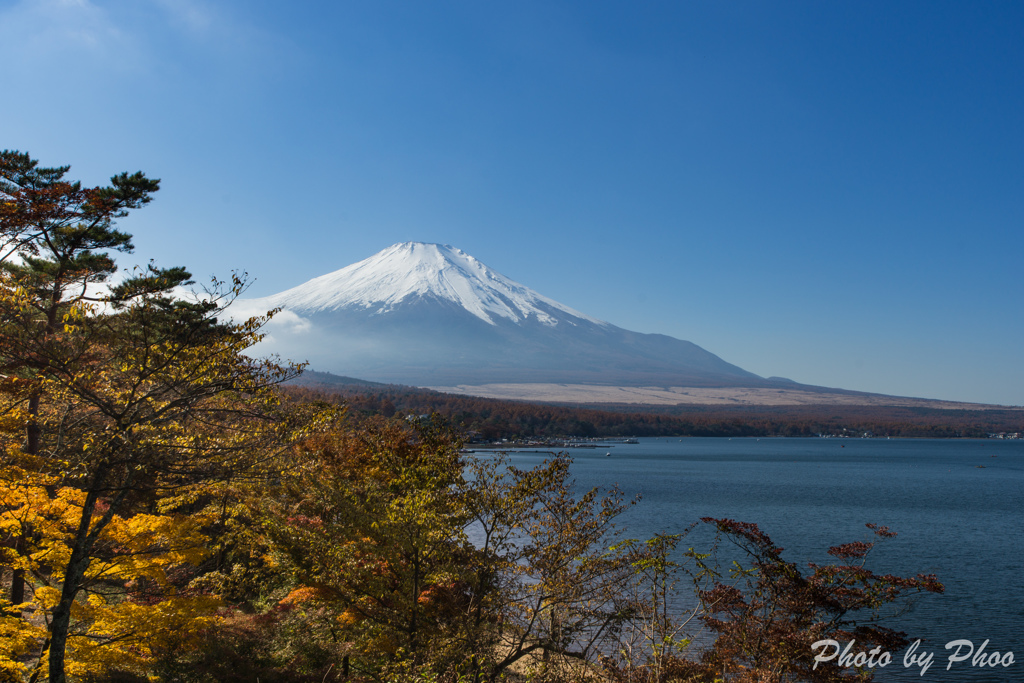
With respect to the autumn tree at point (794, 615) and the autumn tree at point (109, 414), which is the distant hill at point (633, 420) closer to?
the autumn tree at point (109, 414)

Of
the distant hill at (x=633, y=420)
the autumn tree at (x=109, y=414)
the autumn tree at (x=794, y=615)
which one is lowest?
the distant hill at (x=633, y=420)

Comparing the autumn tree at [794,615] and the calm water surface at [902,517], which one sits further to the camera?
the calm water surface at [902,517]

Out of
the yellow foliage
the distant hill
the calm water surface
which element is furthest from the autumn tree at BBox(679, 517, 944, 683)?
the distant hill

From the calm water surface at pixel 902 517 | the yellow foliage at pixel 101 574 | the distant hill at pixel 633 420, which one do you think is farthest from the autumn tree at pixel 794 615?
the distant hill at pixel 633 420

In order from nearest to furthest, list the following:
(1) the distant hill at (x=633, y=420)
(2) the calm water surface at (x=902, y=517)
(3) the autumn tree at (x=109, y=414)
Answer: (3) the autumn tree at (x=109, y=414), (2) the calm water surface at (x=902, y=517), (1) the distant hill at (x=633, y=420)

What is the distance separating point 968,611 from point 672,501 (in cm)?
2387

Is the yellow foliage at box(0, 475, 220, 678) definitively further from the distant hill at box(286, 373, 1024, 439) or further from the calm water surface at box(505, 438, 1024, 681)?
the distant hill at box(286, 373, 1024, 439)

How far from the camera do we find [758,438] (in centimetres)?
16238

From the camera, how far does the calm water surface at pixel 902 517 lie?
18281 millimetres

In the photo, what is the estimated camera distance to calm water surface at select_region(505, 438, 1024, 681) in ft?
60.0

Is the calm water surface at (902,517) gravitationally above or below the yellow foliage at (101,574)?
below

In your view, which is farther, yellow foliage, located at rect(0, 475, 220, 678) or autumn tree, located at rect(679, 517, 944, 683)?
autumn tree, located at rect(679, 517, 944, 683)

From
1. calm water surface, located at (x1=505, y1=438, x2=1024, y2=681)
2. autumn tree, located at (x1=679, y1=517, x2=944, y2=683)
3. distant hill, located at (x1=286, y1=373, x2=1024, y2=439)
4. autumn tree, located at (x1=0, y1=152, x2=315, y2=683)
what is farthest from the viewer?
distant hill, located at (x1=286, y1=373, x2=1024, y2=439)

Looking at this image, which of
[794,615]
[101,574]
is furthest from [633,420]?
[101,574]
